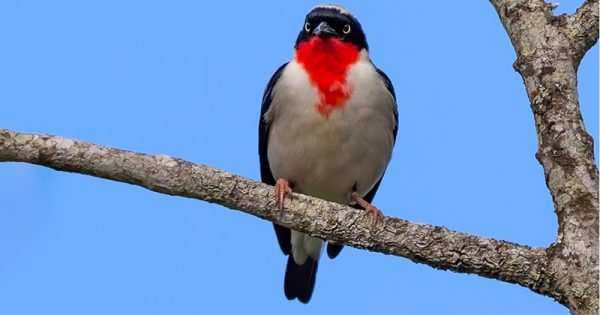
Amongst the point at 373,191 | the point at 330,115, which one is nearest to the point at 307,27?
the point at 330,115

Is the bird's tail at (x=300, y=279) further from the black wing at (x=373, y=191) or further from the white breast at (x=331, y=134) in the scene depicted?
the white breast at (x=331, y=134)

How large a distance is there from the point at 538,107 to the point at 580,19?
620 mm

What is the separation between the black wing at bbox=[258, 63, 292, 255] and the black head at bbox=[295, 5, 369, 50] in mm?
306

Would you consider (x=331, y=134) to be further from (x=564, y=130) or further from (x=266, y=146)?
(x=564, y=130)

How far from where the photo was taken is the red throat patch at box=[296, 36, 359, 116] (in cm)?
546

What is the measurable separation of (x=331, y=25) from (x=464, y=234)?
2376 millimetres

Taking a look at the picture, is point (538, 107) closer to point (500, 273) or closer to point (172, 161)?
point (500, 273)

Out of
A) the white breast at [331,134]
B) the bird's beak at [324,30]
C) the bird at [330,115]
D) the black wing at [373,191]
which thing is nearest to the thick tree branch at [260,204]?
the bird at [330,115]

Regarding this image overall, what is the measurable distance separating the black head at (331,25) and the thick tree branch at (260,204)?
2.03 meters

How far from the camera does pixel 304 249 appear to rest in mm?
6457

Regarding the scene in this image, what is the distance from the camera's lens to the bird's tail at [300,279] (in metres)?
6.34

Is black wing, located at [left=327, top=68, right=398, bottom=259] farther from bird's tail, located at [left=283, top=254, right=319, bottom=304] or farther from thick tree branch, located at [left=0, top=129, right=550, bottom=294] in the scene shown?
thick tree branch, located at [left=0, top=129, right=550, bottom=294]

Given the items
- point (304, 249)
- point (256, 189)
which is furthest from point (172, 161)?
point (304, 249)

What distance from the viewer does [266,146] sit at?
6062 millimetres
